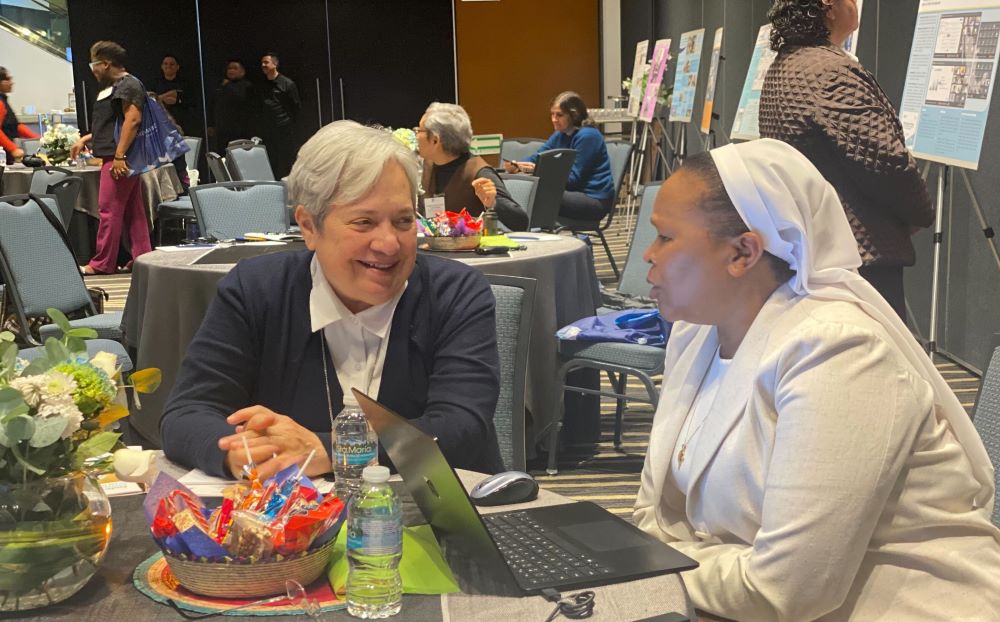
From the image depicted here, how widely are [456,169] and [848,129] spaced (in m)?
2.69

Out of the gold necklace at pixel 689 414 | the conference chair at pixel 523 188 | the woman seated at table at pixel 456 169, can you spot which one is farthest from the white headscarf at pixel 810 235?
the conference chair at pixel 523 188

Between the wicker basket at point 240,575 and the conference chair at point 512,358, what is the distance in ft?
4.52

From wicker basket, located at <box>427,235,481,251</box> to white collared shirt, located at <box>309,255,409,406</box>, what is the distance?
2.37 meters

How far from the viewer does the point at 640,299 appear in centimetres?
501

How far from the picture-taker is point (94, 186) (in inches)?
370

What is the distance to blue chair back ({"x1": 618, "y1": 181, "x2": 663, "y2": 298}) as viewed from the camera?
4758 mm

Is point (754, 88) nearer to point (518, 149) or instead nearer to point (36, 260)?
point (518, 149)

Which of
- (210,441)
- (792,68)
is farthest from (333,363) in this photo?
(792,68)

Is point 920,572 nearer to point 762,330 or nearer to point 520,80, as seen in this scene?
point 762,330

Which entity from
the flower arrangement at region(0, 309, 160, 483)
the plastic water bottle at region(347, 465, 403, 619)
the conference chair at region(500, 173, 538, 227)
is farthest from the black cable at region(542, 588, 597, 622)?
the conference chair at region(500, 173, 538, 227)

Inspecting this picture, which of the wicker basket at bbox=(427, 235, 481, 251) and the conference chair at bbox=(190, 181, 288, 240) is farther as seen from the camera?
the conference chair at bbox=(190, 181, 288, 240)

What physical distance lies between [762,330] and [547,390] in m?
2.71

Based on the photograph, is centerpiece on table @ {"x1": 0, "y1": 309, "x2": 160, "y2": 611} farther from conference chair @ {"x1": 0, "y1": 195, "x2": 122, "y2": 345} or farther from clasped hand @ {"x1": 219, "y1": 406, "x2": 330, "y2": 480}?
conference chair @ {"x1": 0, "y1": 195, "x2": 122, "y2": 345}

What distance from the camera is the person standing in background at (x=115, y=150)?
8719 millimetres
